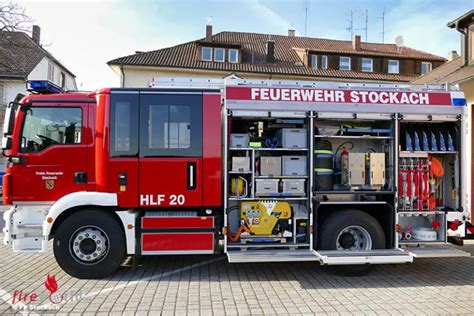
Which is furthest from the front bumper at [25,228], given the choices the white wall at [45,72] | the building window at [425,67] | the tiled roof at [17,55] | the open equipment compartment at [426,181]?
the building window at [425,67]

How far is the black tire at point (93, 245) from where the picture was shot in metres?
5.86

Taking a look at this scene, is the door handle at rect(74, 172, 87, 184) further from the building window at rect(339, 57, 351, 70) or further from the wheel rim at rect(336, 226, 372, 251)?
the building window at rect(339, 57, 351, 70)

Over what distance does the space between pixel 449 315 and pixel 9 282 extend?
6.10m

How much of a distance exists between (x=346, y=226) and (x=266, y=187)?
4.73 ft

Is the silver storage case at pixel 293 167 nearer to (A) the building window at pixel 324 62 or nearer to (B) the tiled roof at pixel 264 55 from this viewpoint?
(B) the tiled roof at pixel 264 55

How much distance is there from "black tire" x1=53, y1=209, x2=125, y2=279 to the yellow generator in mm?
1973

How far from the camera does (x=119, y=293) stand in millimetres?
5336

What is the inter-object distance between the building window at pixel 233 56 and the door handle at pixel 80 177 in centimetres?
2276

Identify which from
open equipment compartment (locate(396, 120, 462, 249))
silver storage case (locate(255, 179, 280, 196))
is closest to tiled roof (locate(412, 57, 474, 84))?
open equipment compartment (locate(396, 120, 462, 249))

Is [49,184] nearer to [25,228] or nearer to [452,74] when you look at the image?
[25,228]

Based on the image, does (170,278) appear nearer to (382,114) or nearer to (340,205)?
(340,205)

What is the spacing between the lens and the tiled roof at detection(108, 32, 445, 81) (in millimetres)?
26000

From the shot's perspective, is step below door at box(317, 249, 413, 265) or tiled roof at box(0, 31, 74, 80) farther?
tiled roof at box(0, 31, 74, 80)

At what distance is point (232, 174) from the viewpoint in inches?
245
